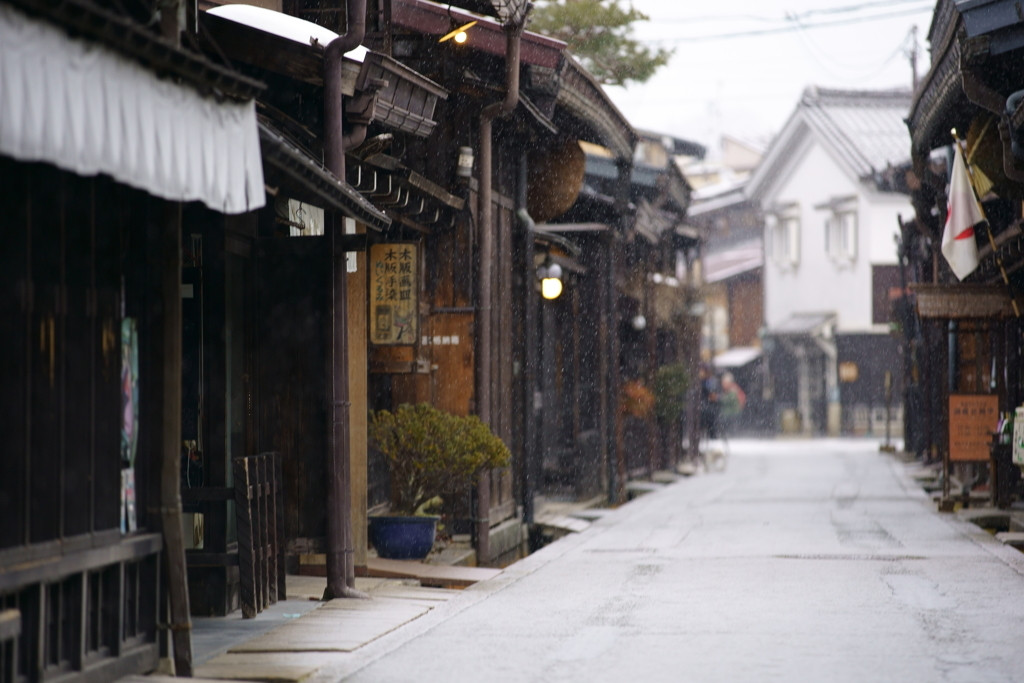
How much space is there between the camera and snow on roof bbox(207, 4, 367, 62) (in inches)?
483

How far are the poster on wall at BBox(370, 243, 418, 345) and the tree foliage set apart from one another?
1402 cm

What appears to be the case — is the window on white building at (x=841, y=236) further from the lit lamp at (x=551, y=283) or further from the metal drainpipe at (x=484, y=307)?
the metal drainpipe at (x=484, y=307)

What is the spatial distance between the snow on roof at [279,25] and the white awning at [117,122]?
4.30 meters

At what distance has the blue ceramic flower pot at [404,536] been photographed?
1534 centimetres

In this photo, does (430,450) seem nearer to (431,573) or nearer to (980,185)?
(431,573)

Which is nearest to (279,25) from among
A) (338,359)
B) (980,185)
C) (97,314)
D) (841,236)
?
(338,359)

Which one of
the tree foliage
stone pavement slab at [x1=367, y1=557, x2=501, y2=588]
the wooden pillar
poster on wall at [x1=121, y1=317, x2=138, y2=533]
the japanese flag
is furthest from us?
the tree foliage

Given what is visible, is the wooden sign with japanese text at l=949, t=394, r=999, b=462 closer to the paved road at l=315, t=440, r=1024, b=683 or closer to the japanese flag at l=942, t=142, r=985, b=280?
the paved road at l=315, t=440, r=1024, b=683

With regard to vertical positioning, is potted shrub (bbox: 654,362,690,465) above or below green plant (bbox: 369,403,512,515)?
above

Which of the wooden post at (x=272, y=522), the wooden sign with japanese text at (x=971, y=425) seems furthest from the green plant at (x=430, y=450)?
the wooden sign with japanese text at (x=971, y=425)

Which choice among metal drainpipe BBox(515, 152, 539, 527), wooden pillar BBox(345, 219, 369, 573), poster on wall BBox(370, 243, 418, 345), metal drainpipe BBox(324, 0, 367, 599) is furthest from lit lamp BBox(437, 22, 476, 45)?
metal drainpipe BBox(515, 152, 539, 527)

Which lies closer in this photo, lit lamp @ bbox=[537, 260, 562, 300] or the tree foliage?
lit lamp @ bbox=[537, 260, 562, 300]

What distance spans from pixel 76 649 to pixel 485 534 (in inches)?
373

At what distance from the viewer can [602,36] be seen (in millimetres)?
29828
